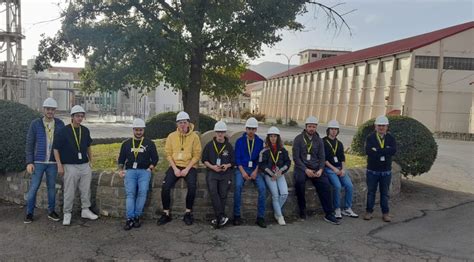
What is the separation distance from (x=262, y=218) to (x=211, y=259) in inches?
65.9

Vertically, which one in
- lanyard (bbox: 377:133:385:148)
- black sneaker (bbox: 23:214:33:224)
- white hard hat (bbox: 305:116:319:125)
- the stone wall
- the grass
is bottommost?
black sneaker (bbox: 23:214:33:224)

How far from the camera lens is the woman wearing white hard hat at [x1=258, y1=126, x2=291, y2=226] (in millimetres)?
6723

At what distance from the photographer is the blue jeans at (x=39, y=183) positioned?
6.43 m

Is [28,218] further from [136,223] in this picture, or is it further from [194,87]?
[194,87]

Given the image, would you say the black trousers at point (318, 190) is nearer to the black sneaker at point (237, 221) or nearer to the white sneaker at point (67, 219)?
the black sneaker at point (237, 221)

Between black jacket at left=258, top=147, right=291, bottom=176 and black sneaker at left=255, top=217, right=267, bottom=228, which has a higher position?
black jacket at left=258, top=147, right=291, bottom=176

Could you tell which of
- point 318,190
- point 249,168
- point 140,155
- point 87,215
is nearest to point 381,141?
point 318,190

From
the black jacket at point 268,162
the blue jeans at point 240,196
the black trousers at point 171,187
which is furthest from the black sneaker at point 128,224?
the black jacket at point 268,162

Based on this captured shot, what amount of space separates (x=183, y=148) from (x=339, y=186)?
2801 millimetres

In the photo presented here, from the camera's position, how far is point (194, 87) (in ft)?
37.0

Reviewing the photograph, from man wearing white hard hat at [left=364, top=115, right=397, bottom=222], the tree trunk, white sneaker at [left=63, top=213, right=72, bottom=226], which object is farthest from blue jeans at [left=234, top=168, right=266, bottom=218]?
the tree trunk

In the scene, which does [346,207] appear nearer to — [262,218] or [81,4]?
[262,218]

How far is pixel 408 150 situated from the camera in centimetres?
927

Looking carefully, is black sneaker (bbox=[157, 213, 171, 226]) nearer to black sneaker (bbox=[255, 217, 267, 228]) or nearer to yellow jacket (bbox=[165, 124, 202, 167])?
yellow jacket (bbox=[165, 124, 202, 167])
